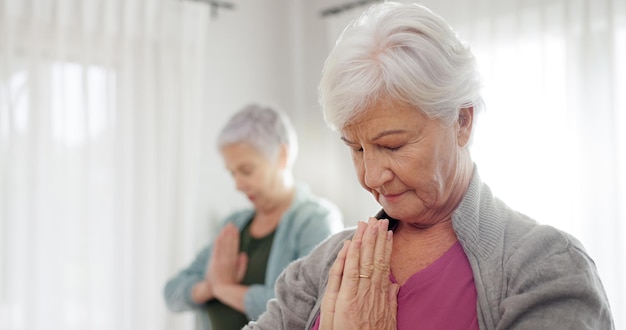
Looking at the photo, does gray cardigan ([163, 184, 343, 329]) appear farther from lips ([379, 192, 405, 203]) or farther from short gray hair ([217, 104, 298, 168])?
lips ([379, 192, 405, 203])

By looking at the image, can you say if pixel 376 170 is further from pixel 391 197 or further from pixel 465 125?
pixel 465 125

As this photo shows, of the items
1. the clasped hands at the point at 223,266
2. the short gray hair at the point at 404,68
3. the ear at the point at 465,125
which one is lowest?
the clasped hands at the point at 223,266

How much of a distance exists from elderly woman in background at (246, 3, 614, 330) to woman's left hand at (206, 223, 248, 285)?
44.1 inches

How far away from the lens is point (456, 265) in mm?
1153

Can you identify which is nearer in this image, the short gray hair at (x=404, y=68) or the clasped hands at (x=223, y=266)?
the short gray hair at (x=404, y=68)

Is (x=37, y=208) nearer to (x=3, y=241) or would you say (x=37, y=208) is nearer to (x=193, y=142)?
(x=3, y=241)

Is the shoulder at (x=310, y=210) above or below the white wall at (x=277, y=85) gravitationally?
below

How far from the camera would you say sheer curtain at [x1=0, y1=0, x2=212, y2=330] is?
105 inches

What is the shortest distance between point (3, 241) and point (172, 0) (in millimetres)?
1302

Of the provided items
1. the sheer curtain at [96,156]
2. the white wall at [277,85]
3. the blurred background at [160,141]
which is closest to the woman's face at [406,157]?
the blurred background at [160,141]

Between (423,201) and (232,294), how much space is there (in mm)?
1195

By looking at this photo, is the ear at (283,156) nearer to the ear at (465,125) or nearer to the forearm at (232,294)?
A: the forearm at (232,294)

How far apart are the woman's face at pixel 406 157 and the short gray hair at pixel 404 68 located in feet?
0.06

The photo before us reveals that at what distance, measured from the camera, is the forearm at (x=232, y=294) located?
2.19 metres
